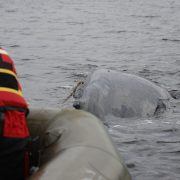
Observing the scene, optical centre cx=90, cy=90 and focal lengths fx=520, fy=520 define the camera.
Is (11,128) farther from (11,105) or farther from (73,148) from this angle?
(73,148)

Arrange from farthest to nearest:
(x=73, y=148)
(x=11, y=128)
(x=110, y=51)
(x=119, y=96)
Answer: (x=110, y=51) → (x=119, y=96) → (x=73, y=148) → (x=11, y=128)

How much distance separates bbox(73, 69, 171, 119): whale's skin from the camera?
26.6 feet

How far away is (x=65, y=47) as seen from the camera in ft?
49.3

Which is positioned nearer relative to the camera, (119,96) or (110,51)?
(119,96)

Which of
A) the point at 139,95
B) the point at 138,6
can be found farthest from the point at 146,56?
the point at 138,6

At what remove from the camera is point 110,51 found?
14.4 metres

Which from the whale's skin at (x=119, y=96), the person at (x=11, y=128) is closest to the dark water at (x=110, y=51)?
the whale's skin at (x=119, y=96)

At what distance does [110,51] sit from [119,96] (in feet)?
19.9

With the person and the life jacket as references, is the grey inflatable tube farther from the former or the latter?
the life jacket

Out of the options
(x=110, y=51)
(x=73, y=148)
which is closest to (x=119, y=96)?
(x=73, y=148)

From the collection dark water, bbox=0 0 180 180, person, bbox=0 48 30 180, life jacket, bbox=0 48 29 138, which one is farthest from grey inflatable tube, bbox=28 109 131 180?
dark water, bbox=0 0 180 180

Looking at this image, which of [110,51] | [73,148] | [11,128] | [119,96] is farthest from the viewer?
Result: [110,51]

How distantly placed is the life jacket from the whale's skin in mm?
3781

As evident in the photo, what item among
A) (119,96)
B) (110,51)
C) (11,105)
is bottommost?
(110,51)
